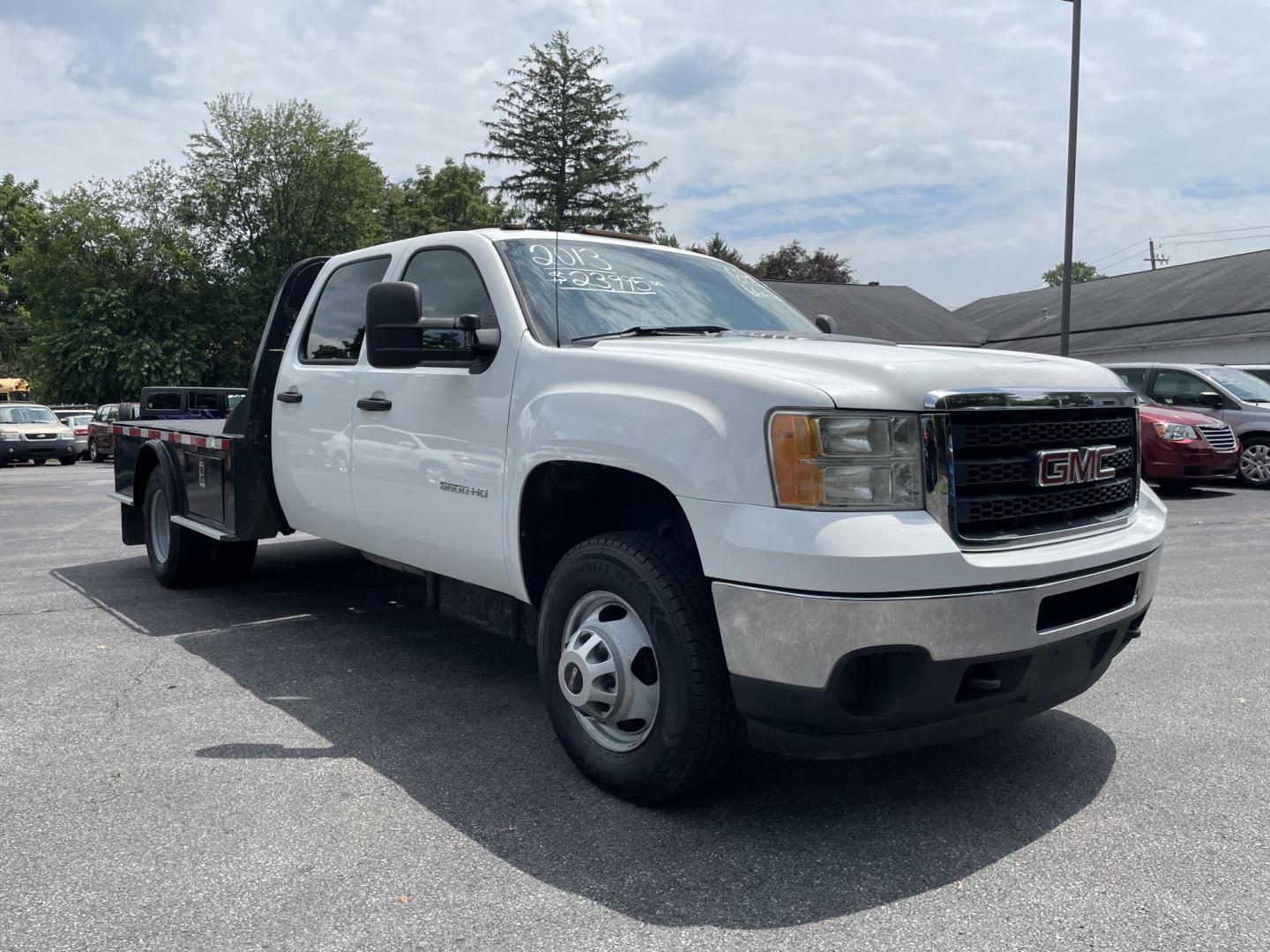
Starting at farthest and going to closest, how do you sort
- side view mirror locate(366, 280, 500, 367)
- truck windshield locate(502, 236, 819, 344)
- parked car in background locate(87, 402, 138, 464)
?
parked car in background locate(87, 402, 138, 464)
truck windshield locate(502, 236, 819, 344)
side view mirror locate(366, 280, 500, 367)

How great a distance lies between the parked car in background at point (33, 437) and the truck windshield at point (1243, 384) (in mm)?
26679

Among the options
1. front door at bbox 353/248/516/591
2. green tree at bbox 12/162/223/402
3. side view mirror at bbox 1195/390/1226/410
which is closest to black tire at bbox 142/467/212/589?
front door at bbox 353/248/516/591

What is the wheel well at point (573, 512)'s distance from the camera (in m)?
3.77

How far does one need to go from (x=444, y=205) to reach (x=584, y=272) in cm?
5171

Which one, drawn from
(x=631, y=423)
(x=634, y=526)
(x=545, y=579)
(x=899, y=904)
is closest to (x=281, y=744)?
(x=545, y=579)

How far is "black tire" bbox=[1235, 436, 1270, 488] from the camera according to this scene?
14.7m

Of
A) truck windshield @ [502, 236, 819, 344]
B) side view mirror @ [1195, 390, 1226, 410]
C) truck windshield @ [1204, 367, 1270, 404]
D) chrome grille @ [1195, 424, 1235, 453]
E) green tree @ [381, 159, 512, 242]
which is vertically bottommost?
chrome grille @ [1195, 424, 1235, 453]

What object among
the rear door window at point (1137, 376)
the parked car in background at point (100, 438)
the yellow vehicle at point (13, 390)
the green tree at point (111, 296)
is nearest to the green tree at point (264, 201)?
the green tree at point (111, 296)

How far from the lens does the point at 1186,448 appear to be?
13.5 m

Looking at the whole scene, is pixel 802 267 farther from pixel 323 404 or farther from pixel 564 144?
pixel 323 404

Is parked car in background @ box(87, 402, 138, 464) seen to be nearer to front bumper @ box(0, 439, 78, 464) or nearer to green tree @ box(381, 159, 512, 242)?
front bumper @ box(0, 439, 78, 464)

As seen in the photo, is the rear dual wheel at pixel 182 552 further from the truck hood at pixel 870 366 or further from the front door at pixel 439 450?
the truck hood at pixel 870 366

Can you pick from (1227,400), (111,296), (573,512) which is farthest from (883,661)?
(111,296)

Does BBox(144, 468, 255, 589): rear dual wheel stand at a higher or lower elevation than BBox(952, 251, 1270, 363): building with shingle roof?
lower
